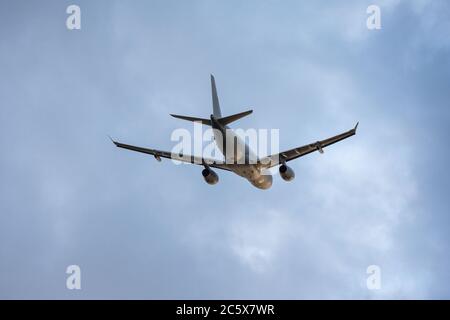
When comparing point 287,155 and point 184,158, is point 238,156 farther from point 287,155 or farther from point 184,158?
point 184,158

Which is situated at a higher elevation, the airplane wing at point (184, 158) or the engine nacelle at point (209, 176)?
the airplane wing at point (184, 158)

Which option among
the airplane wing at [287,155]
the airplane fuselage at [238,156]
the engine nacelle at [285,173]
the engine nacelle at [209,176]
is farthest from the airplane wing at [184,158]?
the engine nacelle at [285,173]

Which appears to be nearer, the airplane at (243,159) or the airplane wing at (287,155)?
the airplane wing at (287,155)

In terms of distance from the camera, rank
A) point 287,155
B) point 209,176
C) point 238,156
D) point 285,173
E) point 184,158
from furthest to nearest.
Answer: point 184,158, point 209,176, point 238,156, point 287,155, point 285,173

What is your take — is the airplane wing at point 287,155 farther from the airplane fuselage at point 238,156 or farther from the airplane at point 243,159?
the airplane fuselage at point 238,156

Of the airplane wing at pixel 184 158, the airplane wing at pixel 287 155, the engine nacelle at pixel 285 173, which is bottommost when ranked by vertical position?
the engine nacelle at pixel 285 173

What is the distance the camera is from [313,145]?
51812 mm

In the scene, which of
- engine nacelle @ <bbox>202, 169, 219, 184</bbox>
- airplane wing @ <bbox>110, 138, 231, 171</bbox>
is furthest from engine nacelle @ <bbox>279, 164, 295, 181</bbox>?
engine nacelle @ <bbox>202, 169, 219, 184</bbox>

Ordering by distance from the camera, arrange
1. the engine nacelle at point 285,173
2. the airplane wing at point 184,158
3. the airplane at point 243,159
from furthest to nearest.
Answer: the airplane wing at point 184,158, the engine nacelle at point 285,173, the airplane at point 243,159

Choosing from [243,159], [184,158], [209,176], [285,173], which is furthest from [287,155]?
[184,158]
